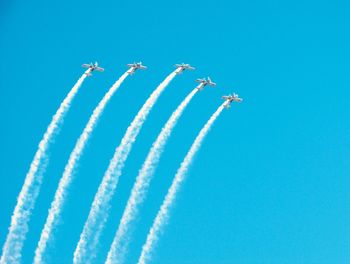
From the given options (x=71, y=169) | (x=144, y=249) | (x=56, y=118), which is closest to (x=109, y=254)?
(x=144, y=249)

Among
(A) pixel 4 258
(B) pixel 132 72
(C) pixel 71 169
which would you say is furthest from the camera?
(B) pixel 132 72

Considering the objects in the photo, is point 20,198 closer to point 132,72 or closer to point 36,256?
point 36,256

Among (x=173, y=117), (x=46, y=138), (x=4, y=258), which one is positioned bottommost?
(x=4, y=258)

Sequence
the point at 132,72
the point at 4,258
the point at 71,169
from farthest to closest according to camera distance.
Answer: the point at 132,72, the point at 71,169, the point at 4,258

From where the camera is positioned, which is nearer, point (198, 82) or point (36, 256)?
point (36, 256)

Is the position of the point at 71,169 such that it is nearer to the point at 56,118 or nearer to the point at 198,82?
the point at 56,118

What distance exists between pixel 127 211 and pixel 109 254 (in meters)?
7.39

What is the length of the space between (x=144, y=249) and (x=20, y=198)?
19.7 metres

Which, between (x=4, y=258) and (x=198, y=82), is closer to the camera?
(x=4, y=258)

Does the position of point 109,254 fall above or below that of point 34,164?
below

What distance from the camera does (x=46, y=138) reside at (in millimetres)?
152250

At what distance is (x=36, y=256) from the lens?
14112 centimetres

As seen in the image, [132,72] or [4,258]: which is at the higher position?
[132,72]

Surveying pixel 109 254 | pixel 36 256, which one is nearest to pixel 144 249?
pixel 109 254
